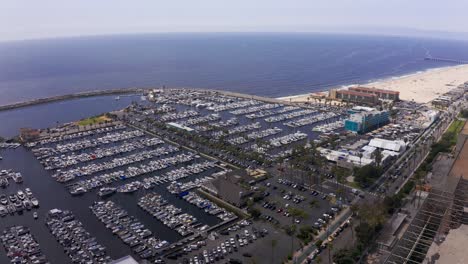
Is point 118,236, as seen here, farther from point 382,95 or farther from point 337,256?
point 382,95

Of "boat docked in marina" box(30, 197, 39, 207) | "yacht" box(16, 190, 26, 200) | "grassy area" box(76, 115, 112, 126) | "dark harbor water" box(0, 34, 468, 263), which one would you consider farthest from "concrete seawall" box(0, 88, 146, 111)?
"boat docked in marina" box(30, 197, 39, 207)

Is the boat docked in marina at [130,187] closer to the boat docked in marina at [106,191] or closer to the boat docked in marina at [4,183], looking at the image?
the boat docked in marina at [106,191]

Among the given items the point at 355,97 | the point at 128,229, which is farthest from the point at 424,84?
the point at 128,229

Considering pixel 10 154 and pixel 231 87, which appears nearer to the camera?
pixel 10 154

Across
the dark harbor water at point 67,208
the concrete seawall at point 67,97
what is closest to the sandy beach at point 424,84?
the concrete seawall at point 67,97

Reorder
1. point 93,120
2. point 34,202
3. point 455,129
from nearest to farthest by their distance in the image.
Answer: point 34,202 < point 455,129 < point 93,120

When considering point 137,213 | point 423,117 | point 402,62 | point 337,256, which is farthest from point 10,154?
point 402,62

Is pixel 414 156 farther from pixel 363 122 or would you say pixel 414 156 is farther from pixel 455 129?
pixel 455 129
